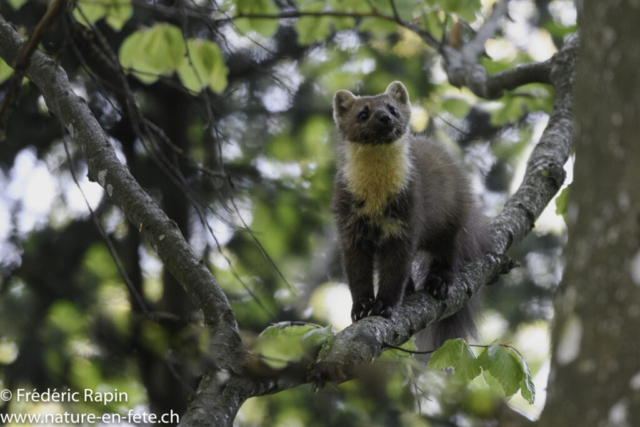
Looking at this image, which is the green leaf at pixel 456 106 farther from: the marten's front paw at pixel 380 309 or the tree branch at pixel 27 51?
the tree branch at pixel 27 51

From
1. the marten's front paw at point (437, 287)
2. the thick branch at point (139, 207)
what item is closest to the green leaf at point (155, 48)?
the thick branch at point (139, 207)

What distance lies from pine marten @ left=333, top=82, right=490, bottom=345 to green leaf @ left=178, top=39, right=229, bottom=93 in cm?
165

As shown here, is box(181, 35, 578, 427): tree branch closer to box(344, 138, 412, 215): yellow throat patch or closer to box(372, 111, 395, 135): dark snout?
box(344, 138, 412, 215): yellow throat patch

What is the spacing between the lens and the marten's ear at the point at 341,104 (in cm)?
706

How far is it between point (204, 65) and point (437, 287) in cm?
265

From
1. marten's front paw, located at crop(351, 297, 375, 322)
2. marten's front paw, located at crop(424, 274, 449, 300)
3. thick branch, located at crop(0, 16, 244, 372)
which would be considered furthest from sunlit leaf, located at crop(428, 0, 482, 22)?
thick branch, located at crop(0, 16, 244, 372)

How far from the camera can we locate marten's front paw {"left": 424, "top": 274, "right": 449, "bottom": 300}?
5.06 m

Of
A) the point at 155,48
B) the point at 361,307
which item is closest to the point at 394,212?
the point at 361,307

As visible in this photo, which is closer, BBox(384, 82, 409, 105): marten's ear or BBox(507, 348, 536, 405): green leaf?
BBox(507, 348, 536, 405): green leaf

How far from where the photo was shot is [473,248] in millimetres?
5859

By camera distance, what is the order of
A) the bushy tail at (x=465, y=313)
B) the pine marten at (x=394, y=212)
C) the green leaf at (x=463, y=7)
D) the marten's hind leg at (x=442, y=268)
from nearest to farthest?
the marten's hind leg at (x=442, y=268), the pine marten at (x=394, y=212), the bushy tail at (x=465, y=313), the green leaf at (x=463, y=7)

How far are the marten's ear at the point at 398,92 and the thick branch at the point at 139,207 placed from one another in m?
4.04

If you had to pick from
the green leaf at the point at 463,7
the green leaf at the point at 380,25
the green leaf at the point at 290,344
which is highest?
the green leaf at the point at 380,25

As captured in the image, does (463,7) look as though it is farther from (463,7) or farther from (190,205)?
(190,205)
